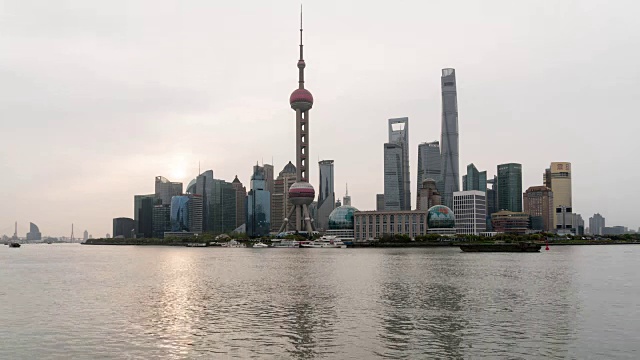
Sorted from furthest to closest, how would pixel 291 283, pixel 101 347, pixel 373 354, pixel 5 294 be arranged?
pixel 291 283, pixel 5 294, pixel 101 347, pixel 373 354

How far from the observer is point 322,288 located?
289 feet

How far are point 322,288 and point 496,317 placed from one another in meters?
35.2

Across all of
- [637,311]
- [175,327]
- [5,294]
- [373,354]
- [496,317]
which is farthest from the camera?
[5,294]

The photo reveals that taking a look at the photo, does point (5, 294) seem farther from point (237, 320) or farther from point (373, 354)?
point (373, 354)

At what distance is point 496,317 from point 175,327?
32.5 meters

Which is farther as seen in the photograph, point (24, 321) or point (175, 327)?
point (24, 321)

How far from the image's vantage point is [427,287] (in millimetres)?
86375

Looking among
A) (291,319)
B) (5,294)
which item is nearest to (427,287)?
(291,319)

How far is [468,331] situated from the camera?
50406 mm

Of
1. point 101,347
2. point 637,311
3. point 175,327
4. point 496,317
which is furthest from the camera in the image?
point 637,311

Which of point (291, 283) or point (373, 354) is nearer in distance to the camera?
point (373, 354)

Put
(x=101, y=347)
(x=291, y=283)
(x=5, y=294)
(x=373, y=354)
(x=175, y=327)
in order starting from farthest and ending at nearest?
(x=291, y=283) → (x=5, y=294) → (x=175, y=327) → (x=101, y=347) → (x=373, y=354)

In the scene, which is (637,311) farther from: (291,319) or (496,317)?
(291,319)

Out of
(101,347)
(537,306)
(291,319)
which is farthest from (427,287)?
(101,347)
